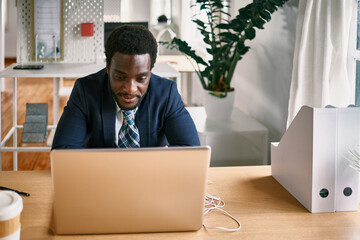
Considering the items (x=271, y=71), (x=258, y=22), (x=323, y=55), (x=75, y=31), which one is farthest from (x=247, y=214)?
(x=75, y=31)

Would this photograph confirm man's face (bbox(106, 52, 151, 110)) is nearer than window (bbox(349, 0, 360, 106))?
Yes

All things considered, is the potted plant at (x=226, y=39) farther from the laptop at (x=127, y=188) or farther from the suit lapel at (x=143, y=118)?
the laptop at (x=127, y=188)

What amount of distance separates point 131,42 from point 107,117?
0.29m

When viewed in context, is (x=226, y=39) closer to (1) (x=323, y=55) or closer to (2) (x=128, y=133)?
(1) (x=323, y=55)

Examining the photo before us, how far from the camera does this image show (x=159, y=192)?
118 cm

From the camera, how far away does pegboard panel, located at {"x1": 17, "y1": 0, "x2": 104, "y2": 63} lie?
11.6ft

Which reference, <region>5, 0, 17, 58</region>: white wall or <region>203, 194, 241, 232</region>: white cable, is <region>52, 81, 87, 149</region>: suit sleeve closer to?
<region>203, 194, 241, 232</region>: white cable

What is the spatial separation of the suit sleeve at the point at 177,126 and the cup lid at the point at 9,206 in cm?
76

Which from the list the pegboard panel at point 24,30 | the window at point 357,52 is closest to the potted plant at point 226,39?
the window at point 357,52

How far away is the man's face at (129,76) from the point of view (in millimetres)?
1440

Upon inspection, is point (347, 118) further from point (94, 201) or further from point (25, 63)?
point (25, 63)

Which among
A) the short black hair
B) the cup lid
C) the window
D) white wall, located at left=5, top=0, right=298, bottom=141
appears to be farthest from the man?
white wall, located at left=5, top=0, right=298, bottom=141

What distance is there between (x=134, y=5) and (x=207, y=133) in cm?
576

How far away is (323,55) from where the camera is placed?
7.84ft
